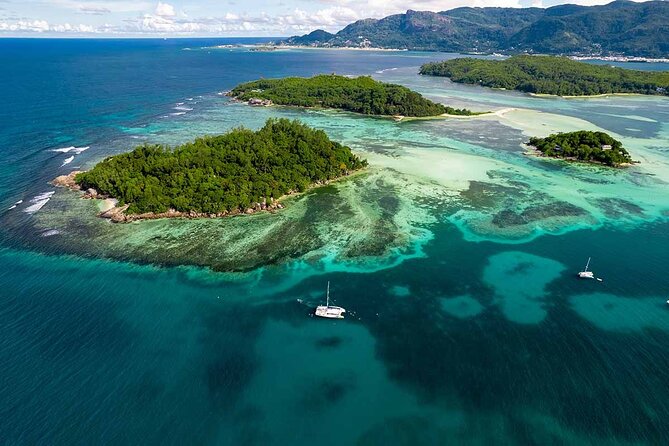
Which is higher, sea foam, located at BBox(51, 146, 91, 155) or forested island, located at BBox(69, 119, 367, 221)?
forested island, located at BBox(69, 119, 367, 221)

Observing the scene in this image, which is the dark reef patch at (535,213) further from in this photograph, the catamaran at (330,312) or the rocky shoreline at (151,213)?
the rocky shoreline at (151,213)

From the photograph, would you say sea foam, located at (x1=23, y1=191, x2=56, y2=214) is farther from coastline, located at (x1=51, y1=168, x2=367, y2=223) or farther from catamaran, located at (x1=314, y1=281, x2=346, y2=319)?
catamaran, located at (x1=314, y1=281, x2=346, y2=319)

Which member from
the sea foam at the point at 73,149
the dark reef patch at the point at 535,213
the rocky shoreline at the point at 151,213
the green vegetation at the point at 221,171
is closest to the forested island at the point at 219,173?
the green vegetation at the point at 221,171

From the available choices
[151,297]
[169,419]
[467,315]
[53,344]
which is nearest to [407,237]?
[467,315]

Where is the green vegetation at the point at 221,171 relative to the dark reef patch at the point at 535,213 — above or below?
above

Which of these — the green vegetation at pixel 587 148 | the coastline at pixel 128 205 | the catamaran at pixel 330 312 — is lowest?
the coastline at pixel 128 205

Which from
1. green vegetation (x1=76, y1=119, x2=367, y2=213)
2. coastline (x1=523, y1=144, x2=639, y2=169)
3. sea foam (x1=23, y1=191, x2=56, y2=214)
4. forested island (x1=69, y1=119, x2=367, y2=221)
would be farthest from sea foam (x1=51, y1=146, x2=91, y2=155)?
coastline (x1=523, y1=144, x2=639, y2=169)

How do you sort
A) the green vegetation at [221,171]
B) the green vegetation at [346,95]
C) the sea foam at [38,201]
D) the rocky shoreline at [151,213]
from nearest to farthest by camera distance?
the rocky shoreline at [151,213]
the sea foam at [38,201]
the green vegetation at [221,171]
the green vegetation at [346,95]

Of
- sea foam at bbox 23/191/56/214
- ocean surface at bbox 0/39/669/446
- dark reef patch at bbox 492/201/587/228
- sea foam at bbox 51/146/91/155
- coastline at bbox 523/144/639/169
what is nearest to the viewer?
ocean surface at bbox 0/39/669/446
